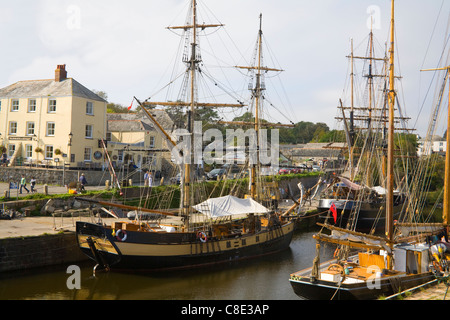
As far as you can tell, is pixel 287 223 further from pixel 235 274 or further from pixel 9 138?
pixel 9 138

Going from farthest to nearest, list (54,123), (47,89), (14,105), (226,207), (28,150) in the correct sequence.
→ (14,105) < (47,89) < (28,150) < (54,123) < (226,207)

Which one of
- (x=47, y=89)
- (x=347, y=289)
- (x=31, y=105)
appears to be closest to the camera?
(x=347, y=289)

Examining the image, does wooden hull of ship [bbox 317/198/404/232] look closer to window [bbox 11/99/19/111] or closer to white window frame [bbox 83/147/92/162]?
white window frame [bbox 83/147/92/162]

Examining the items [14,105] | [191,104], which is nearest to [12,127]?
[14,105]

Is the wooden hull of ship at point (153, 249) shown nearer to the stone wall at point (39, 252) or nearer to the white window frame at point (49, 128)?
the stone wall at point (39, 252)

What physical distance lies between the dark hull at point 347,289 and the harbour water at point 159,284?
202cm

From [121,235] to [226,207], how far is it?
21.7 feet

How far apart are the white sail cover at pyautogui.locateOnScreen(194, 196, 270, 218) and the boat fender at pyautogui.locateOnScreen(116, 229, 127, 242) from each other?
16.0 ft

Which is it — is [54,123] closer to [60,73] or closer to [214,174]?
[60,73]

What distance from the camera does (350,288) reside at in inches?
624

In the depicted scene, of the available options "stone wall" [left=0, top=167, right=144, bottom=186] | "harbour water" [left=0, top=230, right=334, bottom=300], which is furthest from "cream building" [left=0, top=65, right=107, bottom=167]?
"harbour water" [left=0, top=230, right=334, bottom=300]

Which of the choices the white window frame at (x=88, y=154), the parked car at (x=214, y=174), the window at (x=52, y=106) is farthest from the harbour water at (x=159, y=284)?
the window at (x=52, y=106)

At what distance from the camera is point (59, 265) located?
2161cm
